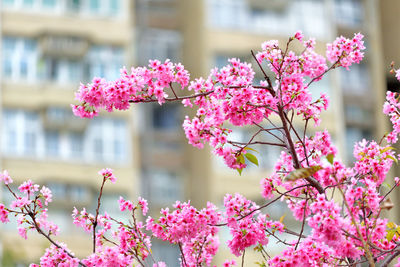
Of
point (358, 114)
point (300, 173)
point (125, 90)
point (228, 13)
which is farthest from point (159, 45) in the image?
point (300, 173)

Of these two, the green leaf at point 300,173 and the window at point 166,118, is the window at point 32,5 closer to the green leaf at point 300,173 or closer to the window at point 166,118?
the window at point 166,118

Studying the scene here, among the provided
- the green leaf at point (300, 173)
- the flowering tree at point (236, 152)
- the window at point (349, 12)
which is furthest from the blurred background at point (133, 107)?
the green leaf at point (300, 173)

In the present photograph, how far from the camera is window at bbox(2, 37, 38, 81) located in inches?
1072

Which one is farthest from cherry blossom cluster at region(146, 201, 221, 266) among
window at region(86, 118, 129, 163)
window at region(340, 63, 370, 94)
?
window at region(340, 63, 370, 94)

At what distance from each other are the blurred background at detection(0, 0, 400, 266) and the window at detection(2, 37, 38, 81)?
3cm

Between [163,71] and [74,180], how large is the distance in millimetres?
19892

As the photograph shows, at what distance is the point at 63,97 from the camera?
88.5 ft

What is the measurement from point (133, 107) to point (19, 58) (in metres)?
3.39

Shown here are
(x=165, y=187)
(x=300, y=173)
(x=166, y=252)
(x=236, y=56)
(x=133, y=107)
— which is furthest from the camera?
(x=236, y=56)

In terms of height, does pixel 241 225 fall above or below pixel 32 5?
below

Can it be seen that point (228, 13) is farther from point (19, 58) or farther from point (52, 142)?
point (52, 142)

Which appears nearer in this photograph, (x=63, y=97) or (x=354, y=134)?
(x=63, y=97)

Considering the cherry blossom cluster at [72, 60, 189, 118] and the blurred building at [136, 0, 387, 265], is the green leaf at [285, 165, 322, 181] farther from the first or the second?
the blurred building at [136, 0, 387, 265]

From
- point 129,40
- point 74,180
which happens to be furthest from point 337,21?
point 74,180
